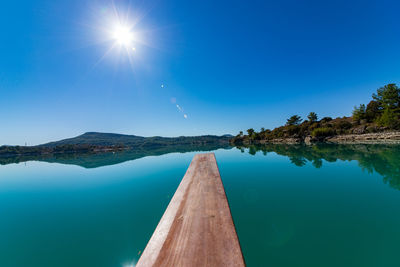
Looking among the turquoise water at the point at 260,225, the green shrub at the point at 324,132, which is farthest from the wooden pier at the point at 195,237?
the green shrub at the point at 324,132

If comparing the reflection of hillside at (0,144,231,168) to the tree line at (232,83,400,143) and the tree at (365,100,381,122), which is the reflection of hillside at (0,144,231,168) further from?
the tree at (365,100,381,122)

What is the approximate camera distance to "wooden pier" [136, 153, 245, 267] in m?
0.88

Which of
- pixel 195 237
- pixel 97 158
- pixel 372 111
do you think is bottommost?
pixel 97 158

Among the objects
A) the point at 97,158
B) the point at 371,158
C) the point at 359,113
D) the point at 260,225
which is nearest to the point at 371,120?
the point at 359,113

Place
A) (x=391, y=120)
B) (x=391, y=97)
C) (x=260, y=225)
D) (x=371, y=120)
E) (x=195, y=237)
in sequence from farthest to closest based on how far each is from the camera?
(x=371, y=120) → (x=391, y=97) → (x=391, y=120) → (x=260, y=225) → (x=195, y=237)

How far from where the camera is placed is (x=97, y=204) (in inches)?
238

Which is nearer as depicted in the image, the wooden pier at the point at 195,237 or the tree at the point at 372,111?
the wooden pier at the point at 195,237

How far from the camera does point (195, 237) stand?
1.08 metres

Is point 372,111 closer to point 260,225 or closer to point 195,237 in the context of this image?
point 260,225

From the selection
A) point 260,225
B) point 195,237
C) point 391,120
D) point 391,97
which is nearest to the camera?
point 195,237

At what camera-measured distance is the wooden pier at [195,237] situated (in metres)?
0.88

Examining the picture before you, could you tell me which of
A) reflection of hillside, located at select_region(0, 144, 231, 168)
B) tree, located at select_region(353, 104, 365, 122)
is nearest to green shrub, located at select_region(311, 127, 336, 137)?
tree, located at select_region(353, 104, 365, 122)

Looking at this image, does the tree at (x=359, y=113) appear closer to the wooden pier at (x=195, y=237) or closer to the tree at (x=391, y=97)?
the tree at (x=391, y=97)

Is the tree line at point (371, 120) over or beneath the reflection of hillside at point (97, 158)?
over
